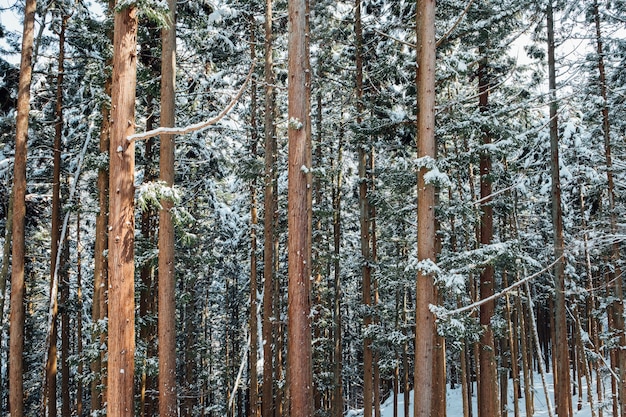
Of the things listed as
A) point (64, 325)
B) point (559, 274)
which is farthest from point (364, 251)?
point (64, 325)

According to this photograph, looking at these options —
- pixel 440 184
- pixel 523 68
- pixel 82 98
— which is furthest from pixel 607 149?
pixel 82 98

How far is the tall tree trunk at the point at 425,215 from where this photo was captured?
724 centimetres

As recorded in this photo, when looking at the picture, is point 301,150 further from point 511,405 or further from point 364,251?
point 511,405

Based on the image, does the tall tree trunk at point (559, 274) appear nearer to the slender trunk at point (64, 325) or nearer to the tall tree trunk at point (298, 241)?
the tall tree trunk at point (298, 241)

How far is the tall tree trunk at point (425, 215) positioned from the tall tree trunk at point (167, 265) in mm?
4844

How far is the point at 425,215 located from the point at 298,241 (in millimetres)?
2267

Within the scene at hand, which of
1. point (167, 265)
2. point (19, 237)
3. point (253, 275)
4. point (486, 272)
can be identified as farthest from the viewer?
point (253, 275)

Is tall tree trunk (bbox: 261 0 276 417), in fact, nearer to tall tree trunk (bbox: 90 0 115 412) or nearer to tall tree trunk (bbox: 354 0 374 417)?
tall tree trunk (bbox: 354 0 374 417)

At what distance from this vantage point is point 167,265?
29.8ft

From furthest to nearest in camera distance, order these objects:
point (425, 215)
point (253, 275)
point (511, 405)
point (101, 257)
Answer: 1. point (511, 405)
2. point (253, 275)
3. point (101, 257)
4. point (425, 215)

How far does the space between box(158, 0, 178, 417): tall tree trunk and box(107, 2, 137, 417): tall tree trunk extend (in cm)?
348

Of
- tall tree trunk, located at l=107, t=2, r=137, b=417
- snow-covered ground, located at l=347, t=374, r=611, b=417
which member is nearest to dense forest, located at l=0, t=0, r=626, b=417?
tall tree trunk, located at l=107, t=2, r=137, b=417

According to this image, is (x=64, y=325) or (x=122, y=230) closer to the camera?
(x=122, y=230)

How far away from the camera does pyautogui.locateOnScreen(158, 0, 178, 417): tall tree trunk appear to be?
8.71m
